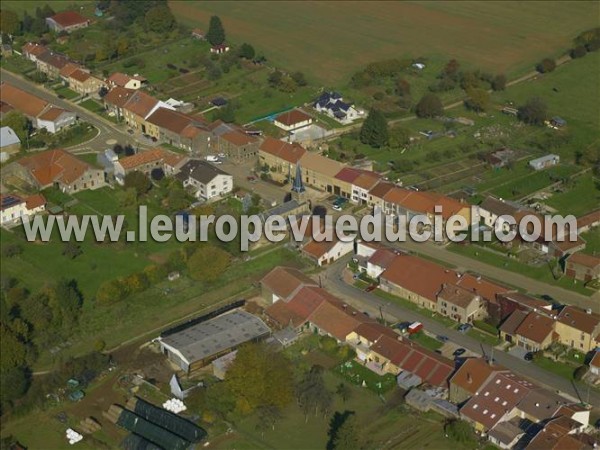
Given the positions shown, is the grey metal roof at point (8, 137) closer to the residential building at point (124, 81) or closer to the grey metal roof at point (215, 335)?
the residential building at point (124, 81)

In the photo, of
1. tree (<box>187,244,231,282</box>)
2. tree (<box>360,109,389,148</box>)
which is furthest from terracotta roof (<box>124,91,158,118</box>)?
A: tree (<box>187,244,231,282</box>)

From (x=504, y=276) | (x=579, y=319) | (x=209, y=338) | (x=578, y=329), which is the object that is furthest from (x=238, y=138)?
(x=578, y=329)

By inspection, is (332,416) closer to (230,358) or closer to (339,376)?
(339,376)

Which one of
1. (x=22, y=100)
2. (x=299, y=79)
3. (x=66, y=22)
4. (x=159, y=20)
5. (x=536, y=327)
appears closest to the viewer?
(x=536, y=327)

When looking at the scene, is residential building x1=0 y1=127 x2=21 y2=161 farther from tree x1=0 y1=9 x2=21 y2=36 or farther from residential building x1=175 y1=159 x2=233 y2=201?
tree x1=0 y1=9 x2=21 y2=36

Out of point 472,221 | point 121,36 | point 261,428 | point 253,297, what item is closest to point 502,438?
point 261,428

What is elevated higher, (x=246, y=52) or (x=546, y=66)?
(x=546, y=66)

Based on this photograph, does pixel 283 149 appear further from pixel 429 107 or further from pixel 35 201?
pixel 35 201

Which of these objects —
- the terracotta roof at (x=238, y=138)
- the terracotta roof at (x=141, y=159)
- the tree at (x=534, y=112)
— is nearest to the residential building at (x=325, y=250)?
the terracotta roof at (x=238, y=138)
